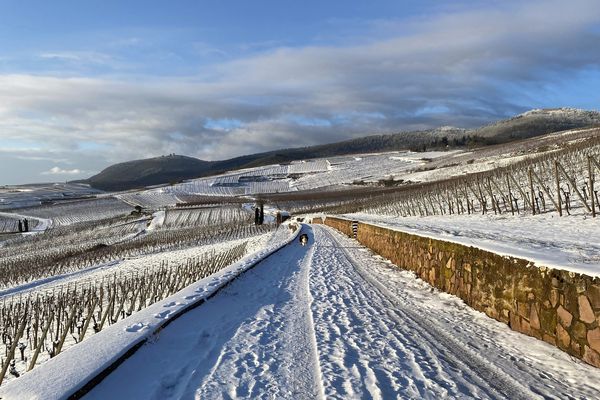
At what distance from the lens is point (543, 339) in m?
7.38

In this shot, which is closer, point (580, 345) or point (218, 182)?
point (580, 345)

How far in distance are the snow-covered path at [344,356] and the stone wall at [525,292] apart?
0.22m

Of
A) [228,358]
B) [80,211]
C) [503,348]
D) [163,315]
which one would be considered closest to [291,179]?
[80,211]

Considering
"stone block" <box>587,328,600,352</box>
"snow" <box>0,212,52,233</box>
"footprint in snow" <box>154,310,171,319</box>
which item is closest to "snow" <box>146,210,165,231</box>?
"snow" <box>0,212,52,233</box>

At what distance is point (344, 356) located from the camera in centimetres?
679

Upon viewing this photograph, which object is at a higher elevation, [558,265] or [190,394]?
[558,265]

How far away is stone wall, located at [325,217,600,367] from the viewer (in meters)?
6.32

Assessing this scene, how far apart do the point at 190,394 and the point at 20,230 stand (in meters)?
85.4

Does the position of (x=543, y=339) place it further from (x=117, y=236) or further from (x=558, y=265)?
(x=117, y=236)

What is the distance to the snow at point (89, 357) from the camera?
479 centimetres

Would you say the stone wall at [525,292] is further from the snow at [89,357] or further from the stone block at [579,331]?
the snow at [89,357]

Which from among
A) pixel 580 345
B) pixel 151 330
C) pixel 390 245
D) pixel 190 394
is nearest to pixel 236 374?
pixel 190 394

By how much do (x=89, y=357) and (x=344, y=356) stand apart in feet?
10.4

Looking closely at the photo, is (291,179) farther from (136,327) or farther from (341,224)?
(136,327)
